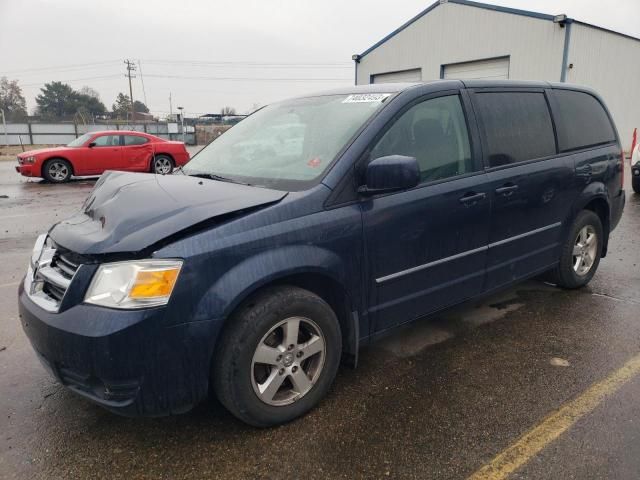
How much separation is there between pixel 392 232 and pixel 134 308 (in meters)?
1.43

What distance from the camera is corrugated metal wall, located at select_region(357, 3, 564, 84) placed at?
20.0 metres

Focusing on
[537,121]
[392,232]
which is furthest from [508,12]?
→ [392,232]

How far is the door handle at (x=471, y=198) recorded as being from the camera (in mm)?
3123

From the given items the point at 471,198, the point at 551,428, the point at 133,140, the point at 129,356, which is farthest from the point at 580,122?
the point at 133,140

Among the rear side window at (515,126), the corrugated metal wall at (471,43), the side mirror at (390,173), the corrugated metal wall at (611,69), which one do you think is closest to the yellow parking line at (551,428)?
the side mirror at (390,173)

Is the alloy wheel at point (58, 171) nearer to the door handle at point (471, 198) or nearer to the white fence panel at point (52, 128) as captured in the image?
the door handle at point (471, 198)

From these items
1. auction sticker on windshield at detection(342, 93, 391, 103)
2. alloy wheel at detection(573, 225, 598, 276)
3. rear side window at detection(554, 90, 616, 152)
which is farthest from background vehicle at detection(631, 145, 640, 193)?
auction sticker on windshield at detection(342, 93, 391, 103)

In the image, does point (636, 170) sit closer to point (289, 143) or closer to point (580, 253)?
point (580, 253)

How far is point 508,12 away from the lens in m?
20.7

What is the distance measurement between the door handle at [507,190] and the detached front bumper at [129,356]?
2192 mm

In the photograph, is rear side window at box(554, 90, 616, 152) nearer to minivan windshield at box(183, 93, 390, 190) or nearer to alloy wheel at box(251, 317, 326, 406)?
minivan windshield at box(183, 93, 390, 190)

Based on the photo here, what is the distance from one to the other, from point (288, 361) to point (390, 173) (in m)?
1.10

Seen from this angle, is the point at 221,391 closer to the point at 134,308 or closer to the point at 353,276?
the point at 134,308

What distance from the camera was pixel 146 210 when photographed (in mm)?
2361
